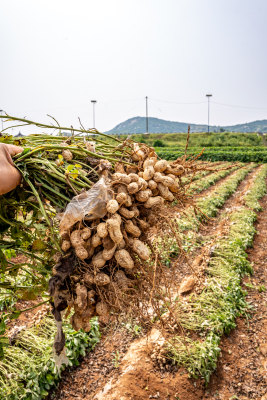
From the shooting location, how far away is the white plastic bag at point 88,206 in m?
1.44

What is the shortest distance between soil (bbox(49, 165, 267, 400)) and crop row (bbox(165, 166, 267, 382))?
0.15 m

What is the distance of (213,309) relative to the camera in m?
4.23

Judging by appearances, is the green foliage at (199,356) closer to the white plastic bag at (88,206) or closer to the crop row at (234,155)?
the white plastic bag at (88,206)

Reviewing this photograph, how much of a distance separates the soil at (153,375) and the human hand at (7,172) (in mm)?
2058

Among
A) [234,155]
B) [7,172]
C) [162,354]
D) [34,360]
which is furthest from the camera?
[234,155]

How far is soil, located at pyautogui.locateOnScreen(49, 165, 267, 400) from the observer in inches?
124

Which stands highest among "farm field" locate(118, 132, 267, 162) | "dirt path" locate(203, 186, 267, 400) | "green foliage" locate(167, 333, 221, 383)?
"farm field" locate(118, 132, 267, 162)

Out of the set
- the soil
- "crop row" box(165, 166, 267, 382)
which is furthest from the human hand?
the soil

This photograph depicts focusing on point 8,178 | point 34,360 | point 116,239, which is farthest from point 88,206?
point 34,360

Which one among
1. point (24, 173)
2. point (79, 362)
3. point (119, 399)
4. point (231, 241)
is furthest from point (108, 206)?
point (231, 241)

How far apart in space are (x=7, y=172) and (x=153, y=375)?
2.95m

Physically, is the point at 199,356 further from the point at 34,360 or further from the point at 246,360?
the point at 34,360

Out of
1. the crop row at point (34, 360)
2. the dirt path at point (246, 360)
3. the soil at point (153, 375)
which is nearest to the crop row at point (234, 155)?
the dirt path at point (246, 360)

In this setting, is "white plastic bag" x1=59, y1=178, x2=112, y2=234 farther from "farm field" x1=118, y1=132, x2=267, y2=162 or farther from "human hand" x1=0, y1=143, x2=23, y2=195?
"farm field" x1=118, y1=132, x2=267, y2=162
